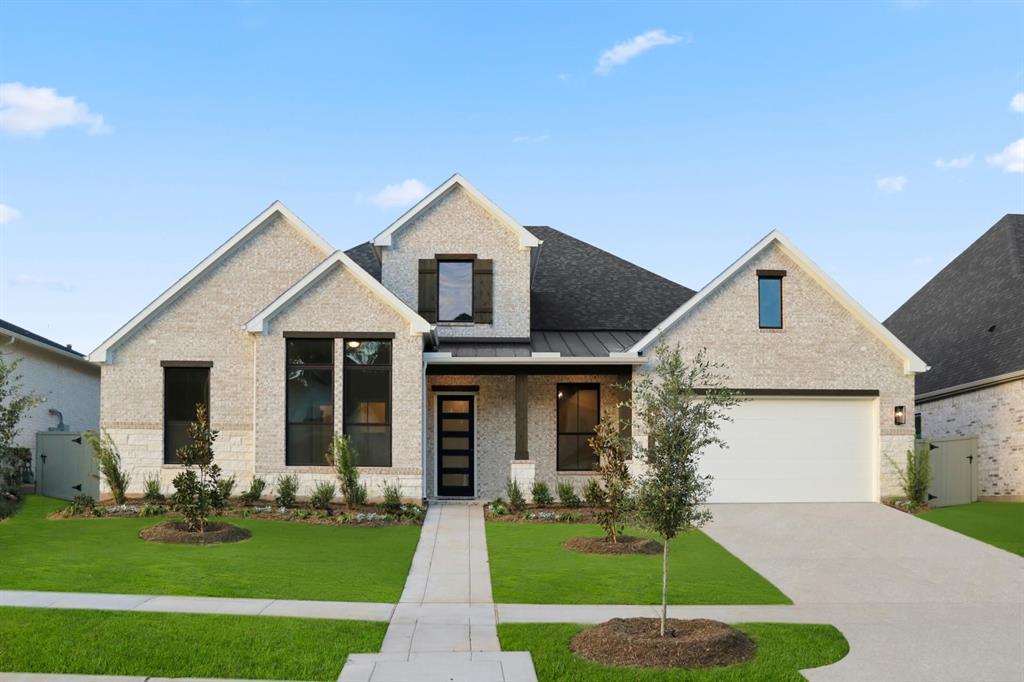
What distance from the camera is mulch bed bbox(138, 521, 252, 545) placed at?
14.8 metres

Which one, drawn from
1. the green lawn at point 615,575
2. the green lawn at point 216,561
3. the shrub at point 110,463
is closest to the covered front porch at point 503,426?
the green lawn at point 216,561

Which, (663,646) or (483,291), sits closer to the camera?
(663,646)

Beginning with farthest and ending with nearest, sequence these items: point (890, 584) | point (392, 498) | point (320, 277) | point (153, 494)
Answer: point (153, 494)
point (320, 277)
point (392, 498)
point (890, 584)

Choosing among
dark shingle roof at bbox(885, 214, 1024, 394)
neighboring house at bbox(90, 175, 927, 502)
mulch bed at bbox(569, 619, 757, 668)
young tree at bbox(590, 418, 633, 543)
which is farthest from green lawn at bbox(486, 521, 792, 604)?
dark shingle roof at bbox(885, 214, 1024, 394)

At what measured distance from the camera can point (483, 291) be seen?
21797mm

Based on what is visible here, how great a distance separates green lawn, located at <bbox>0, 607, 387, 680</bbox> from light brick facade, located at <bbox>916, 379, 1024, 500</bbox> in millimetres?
18040

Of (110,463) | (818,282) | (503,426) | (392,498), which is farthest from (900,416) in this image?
(110,463)

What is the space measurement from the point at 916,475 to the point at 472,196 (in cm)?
1206

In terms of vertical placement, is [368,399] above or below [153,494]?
above

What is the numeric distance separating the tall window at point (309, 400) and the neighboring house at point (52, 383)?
25.3 feet

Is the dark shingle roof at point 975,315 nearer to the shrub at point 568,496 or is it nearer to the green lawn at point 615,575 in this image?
the shrub at point 568,496

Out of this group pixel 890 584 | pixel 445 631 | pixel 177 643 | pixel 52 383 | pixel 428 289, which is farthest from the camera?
pixel 52 383

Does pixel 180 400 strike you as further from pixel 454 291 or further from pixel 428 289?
pixel 454 291

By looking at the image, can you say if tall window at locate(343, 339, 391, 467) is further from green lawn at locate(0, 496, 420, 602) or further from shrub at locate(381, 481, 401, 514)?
green lawn at locate(0, 496, 420, 602)
